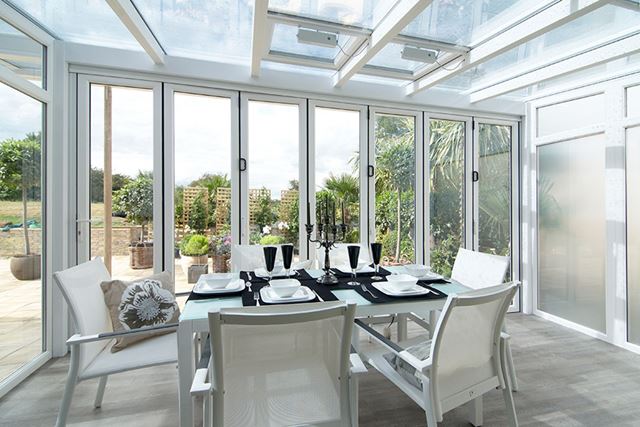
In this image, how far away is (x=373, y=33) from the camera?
2.32m

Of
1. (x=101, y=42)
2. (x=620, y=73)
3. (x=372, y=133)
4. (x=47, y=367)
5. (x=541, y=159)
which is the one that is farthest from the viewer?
(x=541, y=159)

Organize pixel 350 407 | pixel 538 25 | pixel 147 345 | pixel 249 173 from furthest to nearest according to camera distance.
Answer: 1. pixel 249 173
2. pixel 538 25
3. pixel 147 345
4. pixel 350 407

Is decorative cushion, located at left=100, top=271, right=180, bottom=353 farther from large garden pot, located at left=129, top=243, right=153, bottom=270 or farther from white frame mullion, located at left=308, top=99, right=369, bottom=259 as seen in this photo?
white frame mullion, located at left=308, top=99, right=369, bottom=259

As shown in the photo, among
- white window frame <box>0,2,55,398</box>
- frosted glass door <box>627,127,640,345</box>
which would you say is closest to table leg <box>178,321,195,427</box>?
white window frame <box>0,2,55,398</box>

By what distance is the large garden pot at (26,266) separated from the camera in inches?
91.3

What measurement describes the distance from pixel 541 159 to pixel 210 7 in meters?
3.85

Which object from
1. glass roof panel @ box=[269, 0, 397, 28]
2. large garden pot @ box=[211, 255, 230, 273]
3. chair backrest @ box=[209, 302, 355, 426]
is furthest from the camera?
large garden pot @ box=[211, 255, 230, 273]

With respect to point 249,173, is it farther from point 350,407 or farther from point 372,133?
point 350,407

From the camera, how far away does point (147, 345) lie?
1.90 m

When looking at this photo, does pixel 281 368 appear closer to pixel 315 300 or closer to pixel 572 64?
pixel 315 300

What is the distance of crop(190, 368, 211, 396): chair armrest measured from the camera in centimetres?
108

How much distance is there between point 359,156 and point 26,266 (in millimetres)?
3084

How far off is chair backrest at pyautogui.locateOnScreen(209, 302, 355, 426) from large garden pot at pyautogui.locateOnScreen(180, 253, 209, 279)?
2.19m

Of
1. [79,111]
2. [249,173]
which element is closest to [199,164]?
[249,173]
